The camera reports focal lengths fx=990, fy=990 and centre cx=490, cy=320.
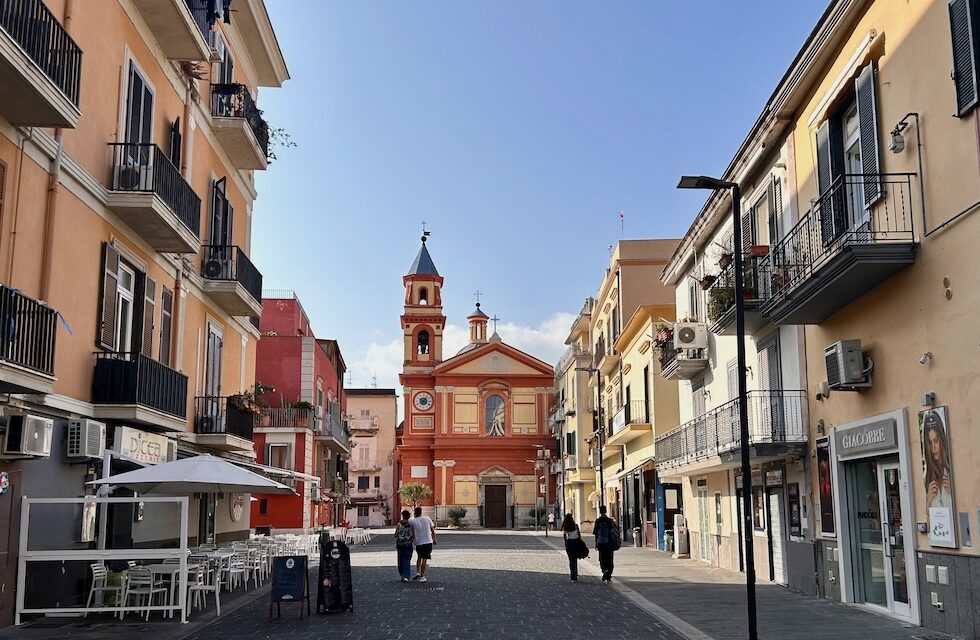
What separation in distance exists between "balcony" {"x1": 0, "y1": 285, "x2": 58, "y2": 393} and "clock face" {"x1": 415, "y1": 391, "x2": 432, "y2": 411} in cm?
5767

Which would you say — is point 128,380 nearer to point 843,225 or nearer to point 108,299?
point 108,299

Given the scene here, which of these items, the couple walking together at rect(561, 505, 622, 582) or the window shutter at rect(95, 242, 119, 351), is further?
the couple walking together at rect(561, 505, 622, 582)

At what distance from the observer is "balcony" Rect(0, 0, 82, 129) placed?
10.7 meters

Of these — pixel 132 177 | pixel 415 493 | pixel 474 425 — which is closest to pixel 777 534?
pixel 132 177

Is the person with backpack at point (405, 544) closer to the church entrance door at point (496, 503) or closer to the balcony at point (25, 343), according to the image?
the balcony at point (25, 343)

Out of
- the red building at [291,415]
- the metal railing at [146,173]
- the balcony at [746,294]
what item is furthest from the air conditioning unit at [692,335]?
the red building at [291,415]

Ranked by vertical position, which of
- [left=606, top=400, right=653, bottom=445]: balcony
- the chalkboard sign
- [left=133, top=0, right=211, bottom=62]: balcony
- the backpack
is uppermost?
[left=133, top=0, right=211, bottom=62]: balcony

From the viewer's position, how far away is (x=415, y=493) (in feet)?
218

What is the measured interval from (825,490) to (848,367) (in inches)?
110

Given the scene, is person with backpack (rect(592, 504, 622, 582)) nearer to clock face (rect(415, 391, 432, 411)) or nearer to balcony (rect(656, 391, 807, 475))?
balcony (rect(656, 391, 807, 475))

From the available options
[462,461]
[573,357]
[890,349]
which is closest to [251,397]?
[890,349]

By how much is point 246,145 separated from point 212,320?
159 inches

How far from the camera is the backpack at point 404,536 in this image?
2056 centimetres

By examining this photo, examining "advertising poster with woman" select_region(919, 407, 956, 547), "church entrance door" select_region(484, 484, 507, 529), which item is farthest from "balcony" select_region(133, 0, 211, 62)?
"church entrance door" select_region(484, 484, 507, 529)
